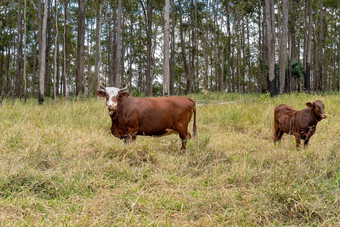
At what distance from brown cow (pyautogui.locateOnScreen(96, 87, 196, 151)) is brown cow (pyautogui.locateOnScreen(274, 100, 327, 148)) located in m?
1.93

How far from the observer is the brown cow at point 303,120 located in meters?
4.52

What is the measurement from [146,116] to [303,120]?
8.92 feet

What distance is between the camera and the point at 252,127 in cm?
681

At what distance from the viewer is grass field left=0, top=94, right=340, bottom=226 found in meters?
2.45

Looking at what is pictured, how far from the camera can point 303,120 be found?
15.4 ft

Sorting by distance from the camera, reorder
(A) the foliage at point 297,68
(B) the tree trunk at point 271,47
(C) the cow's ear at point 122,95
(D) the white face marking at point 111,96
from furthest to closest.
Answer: (A) the foliage at point 297,68
(B) the tree trunk at point 271,47
(C) the cow's ear at point 122,95
(D) the white face marking at point 111,96

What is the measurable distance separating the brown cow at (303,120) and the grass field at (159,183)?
374 millimetres

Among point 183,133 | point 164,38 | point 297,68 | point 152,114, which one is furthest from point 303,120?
point 297,68

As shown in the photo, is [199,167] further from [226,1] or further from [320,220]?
[226,1]

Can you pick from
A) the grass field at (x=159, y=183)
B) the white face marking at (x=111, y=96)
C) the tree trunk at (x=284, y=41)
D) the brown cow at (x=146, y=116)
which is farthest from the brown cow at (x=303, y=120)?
the tree trunk at (x=284, y=41)

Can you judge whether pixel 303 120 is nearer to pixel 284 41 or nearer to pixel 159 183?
pixel 159 183

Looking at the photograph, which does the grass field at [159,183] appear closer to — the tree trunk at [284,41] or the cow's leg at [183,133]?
the cow's leg at [183,133]

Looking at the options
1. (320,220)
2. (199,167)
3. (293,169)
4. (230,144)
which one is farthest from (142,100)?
(320,220)

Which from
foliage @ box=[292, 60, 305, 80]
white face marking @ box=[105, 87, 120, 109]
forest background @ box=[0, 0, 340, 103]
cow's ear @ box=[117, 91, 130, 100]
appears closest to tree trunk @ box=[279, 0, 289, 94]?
forest background @ box=[0, 0, 340, 103]
